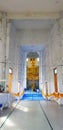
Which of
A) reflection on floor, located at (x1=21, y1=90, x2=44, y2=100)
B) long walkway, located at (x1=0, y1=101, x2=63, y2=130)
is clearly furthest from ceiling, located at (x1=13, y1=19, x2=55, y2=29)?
long walkway, located at (x1=0, y1=101, x2=63, y2=130)

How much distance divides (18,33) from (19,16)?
3.40m

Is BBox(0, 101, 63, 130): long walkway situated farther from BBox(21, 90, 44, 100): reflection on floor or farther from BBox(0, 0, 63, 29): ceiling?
BBox(21, 90, 44, 100): reflection on floor

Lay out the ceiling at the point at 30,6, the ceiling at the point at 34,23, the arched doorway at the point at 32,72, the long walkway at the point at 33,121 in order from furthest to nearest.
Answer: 1. the arched doorway at the point at 32,72
2. the ceiling at the point at 34,23
3. the ceiling at the point at 30,6
4. the long walkway at the point at 33,121

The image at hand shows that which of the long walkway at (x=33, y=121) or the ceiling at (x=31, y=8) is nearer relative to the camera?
the long walkway at (x=33, y=121)

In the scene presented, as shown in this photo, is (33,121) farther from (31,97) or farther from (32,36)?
(32,36)

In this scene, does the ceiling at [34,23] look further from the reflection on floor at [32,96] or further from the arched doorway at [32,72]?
the arched doorway at [32,72]

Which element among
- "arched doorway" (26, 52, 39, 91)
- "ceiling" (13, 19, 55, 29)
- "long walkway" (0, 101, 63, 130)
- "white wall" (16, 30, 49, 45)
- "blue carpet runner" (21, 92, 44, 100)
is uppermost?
"ceiling" (13, 19, 55, 29)

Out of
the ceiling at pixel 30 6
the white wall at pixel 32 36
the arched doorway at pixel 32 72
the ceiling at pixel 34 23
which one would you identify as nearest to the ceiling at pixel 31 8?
the ceiling at pixel 30 6

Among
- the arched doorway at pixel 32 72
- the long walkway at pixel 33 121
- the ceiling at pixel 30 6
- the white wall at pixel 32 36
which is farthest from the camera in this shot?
the arched doorway at pixel 32 72

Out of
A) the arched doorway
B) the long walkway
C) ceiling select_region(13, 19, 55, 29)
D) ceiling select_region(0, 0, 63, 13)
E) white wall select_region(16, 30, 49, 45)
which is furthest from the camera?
the arched doorway

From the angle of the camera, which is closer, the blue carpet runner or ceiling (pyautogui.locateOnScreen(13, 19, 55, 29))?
ceiling (pyautogui.locateOnScreen(13, 19, 55, 29))

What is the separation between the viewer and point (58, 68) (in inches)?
436

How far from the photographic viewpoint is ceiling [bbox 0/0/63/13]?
400 inches

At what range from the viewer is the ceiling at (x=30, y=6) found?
33.3 ft
